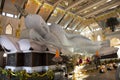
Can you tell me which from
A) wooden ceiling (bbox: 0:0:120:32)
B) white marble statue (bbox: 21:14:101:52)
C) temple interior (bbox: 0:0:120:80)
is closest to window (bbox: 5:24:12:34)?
wooden ceiling (bbox: 0:0:120:32)

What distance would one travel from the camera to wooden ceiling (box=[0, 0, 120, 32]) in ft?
41.8

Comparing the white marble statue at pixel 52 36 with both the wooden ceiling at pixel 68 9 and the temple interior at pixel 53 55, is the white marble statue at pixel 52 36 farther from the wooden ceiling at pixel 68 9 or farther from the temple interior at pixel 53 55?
the wooden ceiling at pixel 68 9

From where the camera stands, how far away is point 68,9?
50.8 feet

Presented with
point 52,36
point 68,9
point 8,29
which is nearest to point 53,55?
point 52,36

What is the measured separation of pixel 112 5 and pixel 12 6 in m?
10.3

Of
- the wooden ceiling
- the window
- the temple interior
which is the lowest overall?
the temple interior

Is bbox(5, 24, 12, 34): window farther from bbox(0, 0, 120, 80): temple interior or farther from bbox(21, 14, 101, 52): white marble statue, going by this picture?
bbox(21, 14, 101, 52): white marble statue

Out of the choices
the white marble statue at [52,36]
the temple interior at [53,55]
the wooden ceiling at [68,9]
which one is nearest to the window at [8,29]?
the wooden ceiling at [68,9]

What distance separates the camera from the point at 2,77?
4.65 m

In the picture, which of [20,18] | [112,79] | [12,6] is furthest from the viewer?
[20,18]

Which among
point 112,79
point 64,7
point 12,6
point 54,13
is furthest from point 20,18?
point 112,79

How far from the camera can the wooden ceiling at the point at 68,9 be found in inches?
502

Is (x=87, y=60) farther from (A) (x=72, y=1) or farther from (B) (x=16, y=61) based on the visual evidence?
(A) (x=72, y=1)

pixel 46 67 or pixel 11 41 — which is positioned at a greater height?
pixel 11 41
